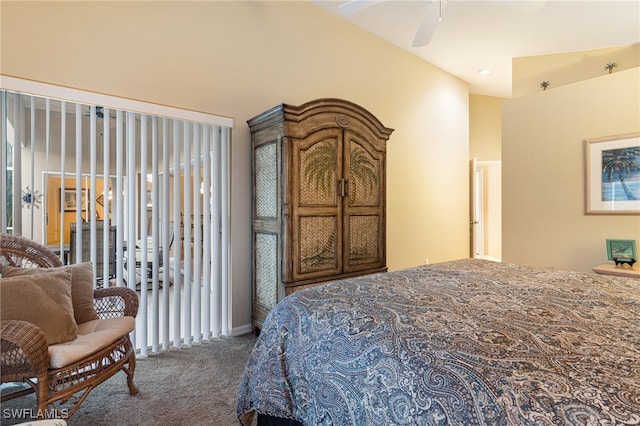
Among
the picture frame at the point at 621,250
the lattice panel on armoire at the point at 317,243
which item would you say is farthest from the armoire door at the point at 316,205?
the picture frame at the point at 621,250

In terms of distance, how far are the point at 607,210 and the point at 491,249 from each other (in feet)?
10.2

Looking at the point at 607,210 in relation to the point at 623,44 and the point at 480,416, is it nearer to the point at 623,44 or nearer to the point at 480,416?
the point at 623,44

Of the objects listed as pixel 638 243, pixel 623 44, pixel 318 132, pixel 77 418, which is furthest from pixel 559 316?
pixel 623 44

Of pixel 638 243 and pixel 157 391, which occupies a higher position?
pixel 638 243

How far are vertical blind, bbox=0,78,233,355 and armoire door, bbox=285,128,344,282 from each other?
2.49ft

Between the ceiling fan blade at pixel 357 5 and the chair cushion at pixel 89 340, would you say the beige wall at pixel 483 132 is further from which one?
the chair cushion at pixel 89 340

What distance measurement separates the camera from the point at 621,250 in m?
2.98

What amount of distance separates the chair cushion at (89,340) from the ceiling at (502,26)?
331cm

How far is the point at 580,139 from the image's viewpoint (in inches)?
135

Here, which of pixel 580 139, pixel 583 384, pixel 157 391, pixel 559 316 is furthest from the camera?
pixel 580 139

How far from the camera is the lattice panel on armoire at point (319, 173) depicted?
2.74 meters

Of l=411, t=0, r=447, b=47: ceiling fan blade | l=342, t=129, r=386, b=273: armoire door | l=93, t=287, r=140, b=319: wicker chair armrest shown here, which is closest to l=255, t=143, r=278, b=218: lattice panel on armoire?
l=342, t=129, r=386, b=273: armoire door

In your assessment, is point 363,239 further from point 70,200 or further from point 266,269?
point 70,200

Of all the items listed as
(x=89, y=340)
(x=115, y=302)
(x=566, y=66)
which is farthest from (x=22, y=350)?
(x=566, y=66)
